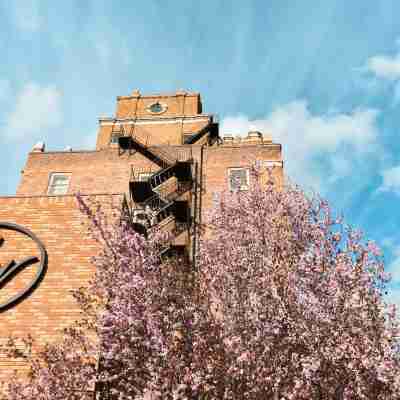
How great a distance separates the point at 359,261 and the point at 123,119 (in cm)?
2098

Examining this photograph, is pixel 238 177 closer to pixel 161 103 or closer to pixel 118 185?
pixel 118 185

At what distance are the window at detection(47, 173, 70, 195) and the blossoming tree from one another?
13.2 metres

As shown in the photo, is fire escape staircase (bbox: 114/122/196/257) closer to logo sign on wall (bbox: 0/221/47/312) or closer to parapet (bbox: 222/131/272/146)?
parapet (bbox: 222/131/272/146)

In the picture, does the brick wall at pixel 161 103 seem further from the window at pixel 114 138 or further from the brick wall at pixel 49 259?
the brick wall at pixel 49 259

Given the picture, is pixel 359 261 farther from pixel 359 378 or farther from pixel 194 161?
pixel 194 161

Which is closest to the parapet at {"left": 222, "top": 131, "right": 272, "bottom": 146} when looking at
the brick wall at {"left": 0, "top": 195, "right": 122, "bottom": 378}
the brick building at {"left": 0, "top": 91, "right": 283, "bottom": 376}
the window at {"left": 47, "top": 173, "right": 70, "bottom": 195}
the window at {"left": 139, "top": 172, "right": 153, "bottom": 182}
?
the brick building at {"left": 0, "top": 91, "right": 283, "bottom": 376}

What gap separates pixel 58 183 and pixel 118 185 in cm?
350

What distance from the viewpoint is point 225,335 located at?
7781mm

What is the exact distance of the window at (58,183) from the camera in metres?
22.1

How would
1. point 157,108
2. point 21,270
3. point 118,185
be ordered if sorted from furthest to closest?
point 157,108, point 118,185, point 21,270

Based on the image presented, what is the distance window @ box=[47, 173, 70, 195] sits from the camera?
72.4ft

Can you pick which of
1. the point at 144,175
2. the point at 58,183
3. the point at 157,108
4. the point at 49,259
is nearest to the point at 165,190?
the point at 144,175

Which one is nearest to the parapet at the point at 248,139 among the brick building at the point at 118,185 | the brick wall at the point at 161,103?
the brick building at the point at 118,185

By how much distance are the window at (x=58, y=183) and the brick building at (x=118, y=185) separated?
5 cm
